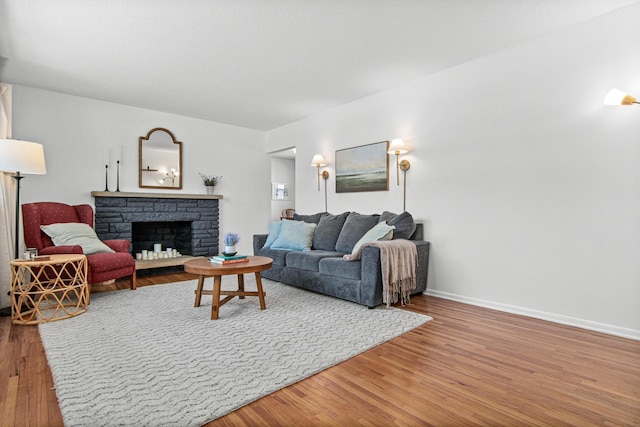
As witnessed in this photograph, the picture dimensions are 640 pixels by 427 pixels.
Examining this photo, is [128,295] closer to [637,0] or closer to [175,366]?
[175,366]

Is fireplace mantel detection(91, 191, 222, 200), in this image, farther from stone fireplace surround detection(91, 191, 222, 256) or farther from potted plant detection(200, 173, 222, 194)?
potted plant detection(200, 173, 222, 194)

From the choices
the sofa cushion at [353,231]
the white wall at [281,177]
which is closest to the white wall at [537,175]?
the sofa cushion at [353,231]

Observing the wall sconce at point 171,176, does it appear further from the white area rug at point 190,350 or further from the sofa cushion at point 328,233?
the sofa cushion at point 328,233

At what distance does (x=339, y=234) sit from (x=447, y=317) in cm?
168

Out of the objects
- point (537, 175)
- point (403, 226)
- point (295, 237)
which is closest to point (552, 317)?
point (537, 175)

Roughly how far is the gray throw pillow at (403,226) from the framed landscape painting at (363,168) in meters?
0.75

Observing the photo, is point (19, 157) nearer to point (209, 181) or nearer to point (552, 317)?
point (209, 181)

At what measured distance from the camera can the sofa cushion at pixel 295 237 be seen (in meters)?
4.37

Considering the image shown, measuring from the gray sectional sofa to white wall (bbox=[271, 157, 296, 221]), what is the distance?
122 inches

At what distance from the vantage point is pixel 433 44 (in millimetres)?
3197

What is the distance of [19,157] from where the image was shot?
10.1 ft

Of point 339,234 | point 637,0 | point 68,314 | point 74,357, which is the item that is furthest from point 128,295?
point 637,0

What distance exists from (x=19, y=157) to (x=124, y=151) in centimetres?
208

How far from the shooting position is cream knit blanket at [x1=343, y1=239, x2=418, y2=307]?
3.19 metres
